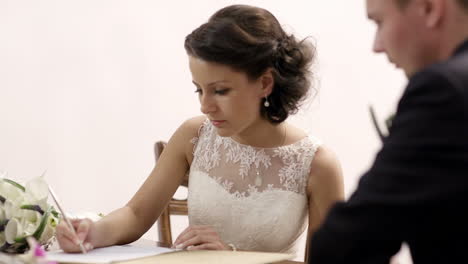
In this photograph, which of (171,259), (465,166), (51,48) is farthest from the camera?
(51,48)

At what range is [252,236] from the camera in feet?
7.70

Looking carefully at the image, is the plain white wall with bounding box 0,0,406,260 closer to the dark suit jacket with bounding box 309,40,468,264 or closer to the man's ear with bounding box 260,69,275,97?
the man's ear with bounding box 260,69,275,97

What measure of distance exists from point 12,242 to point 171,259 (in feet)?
1.29

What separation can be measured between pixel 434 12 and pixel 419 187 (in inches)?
9.9

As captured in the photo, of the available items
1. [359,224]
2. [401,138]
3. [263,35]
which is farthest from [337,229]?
[263,35]

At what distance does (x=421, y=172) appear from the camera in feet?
2.91

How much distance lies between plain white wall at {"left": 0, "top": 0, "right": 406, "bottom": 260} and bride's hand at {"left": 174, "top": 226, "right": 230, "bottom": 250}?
238 cm

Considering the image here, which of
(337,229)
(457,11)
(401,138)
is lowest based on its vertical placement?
(337,229)

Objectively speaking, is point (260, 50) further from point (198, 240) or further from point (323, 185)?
point (198, 240)

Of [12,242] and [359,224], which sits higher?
[359,224]

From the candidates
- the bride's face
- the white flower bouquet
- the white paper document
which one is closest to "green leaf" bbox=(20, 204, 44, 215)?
the white flower bouquet

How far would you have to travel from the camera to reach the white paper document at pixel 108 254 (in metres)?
1.60

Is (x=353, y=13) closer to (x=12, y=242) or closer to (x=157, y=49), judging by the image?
(x=157, y=49)

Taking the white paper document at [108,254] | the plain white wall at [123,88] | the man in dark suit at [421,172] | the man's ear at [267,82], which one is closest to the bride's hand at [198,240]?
the white paper document at [108,254]
